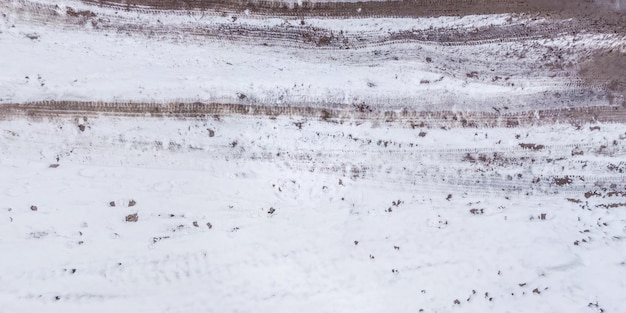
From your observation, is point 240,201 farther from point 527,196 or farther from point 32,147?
point 527,196

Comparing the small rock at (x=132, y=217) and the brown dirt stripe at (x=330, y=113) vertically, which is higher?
the brown dirt stripe at (x=330, y=113)

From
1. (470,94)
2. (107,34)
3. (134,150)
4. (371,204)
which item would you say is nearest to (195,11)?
(107,34)

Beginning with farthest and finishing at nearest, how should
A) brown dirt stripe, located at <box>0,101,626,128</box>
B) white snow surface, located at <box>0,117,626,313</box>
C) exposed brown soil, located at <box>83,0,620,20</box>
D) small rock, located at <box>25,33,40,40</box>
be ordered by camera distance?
exposed brown soil, located at <box>83,0,620,20</box> < small rock, located at <box>25,33,40,40</box> < brown dirt stripe, located at <box>0,101,626,128</box> < white snow surface, located at <box>0,117,626,313</box>

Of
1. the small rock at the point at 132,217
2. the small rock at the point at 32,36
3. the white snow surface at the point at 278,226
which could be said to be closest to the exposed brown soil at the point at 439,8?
the white snow surface at the point at 278,226

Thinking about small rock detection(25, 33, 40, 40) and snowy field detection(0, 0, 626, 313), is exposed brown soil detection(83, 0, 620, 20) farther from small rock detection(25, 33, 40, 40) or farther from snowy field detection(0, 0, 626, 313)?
small rock detection(25, 33, 40, 40)

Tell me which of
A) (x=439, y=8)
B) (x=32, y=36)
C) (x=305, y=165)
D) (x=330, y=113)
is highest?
(x=439, y=8)

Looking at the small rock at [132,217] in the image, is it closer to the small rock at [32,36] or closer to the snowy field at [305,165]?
the snowy field at [305,165]

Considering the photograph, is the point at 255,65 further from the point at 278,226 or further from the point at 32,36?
the point at 32,36

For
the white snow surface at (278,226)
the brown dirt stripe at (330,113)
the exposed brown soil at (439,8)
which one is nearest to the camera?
the white snow surface at (278,226)

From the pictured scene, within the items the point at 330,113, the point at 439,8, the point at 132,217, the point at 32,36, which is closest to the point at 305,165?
the point at 330,113

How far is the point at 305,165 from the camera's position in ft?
19.5

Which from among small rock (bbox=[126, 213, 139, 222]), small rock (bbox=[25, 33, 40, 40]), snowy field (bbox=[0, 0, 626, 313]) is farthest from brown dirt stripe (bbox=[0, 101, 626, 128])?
small rock (bbox=[126, 213, 139, 222])

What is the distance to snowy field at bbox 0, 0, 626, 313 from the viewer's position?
5695 mm

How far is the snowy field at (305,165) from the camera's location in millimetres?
5695
